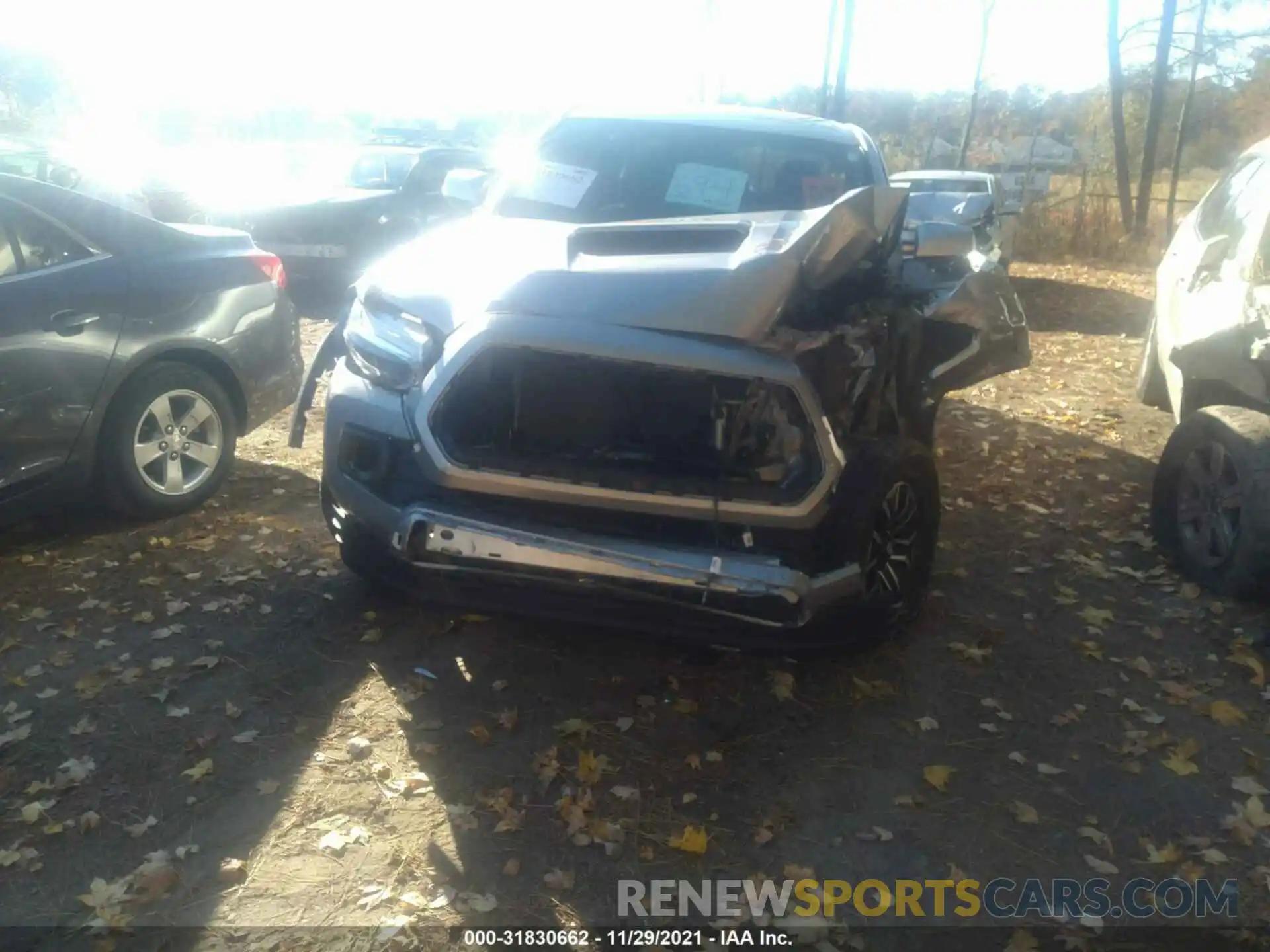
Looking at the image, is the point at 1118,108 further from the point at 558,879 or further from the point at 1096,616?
the point at 558,879

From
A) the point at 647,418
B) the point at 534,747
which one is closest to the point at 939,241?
the point at 647,418

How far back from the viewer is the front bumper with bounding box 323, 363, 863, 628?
11.3 feet

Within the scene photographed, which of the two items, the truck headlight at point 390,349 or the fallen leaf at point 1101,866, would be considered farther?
the truck headlight at point 390,349

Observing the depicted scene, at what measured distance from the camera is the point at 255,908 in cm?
283

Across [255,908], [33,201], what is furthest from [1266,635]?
[33,201]

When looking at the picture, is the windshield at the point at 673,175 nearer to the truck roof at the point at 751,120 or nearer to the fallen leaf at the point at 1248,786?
the truck roof at the point at 751,120

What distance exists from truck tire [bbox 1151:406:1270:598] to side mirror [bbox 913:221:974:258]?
1.50 meters

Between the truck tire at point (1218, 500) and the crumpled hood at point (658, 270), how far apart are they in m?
1.92

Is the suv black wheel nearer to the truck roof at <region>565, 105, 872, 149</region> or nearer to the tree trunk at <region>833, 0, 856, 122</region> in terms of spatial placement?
the truck roof at <region>565, 105, 872, 149</region>

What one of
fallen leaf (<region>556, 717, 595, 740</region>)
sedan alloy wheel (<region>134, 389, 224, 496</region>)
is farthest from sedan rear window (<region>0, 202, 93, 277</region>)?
fallen leaf (<region>556, 717, 595, 740</region>)

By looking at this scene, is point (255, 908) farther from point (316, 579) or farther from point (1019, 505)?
point (1019, 505)

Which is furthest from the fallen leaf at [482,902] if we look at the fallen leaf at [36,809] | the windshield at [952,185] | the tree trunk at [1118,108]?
the tree trunk at [1118,108]

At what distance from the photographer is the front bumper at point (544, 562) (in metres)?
3.43

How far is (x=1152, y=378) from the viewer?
702 centimetres
